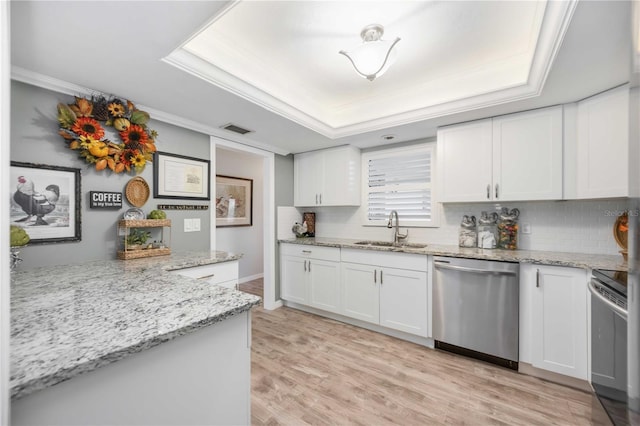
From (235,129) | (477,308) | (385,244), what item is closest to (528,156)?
(477,308)

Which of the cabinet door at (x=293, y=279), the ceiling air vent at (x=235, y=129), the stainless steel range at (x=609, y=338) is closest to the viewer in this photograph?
the stainless steel range at (x=609, y=338)

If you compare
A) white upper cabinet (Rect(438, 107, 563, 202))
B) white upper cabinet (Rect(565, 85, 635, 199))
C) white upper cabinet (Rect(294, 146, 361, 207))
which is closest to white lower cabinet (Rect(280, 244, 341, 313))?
white upper cabinet (Rect(294, 146, 361, 207))

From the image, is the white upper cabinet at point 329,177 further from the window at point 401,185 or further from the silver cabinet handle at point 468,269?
the silver cabinet handle at point 468,269

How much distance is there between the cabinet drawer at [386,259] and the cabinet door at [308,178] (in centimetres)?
99

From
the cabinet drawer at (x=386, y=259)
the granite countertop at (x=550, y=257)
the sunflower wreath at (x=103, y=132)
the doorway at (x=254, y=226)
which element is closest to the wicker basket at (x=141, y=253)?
the sunflower wreath at (x=103, y=132)

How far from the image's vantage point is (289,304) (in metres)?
3.59

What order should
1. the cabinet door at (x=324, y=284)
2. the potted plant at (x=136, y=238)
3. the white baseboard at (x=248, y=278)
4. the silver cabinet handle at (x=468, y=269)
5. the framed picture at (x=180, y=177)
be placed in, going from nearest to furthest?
the potted plant at (x=136, y=238)
the silver cabinet handle at (x=468, y=269)
the framed picture at (x=180, y=177)
the cabinet door at (x=324, y=284)
the white baseboard at (x=248, y=278)

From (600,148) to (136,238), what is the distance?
357cm

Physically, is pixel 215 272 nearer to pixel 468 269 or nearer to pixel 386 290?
pixel 386 290

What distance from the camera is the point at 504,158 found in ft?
7.73

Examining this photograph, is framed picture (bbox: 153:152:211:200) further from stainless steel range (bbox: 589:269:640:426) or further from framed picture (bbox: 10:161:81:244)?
stainless steel range (bbox: 589:269:640:426)

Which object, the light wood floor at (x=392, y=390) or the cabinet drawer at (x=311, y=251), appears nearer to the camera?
the light wood floor at (x=392, y=390)

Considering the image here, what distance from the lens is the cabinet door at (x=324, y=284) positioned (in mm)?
3078

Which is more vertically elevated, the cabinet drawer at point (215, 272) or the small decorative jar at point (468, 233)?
the small decorative jar at point (468, 233)
